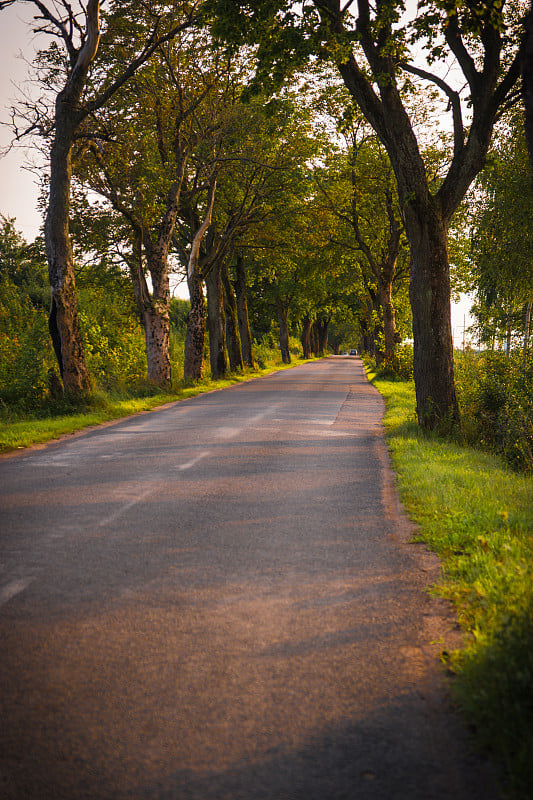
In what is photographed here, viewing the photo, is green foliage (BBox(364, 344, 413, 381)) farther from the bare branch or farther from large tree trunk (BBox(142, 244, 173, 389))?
the bare branch

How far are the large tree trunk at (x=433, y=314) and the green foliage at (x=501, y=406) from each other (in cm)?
71

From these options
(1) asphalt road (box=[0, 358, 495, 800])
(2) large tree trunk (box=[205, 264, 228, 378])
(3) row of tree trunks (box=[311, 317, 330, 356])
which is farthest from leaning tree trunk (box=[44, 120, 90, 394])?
(3) row of tree trunks (box=[311, 317, 330, 356])

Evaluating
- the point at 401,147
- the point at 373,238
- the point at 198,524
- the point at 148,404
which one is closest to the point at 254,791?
the point at 198,524

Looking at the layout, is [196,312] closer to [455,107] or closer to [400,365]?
[400,365]

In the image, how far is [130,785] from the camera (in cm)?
252

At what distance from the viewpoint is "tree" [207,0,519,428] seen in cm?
1111

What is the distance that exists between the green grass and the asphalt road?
0.49 ft

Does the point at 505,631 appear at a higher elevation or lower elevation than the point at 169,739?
higher

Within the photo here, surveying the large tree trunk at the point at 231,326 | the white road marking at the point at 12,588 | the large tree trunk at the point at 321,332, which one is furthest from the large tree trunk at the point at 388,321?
the large tree trunk at the point at 321,332

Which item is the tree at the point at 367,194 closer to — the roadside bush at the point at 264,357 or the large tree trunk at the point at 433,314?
the roadside bush at the point at 264,357

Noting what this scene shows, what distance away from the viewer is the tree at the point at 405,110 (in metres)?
11.1

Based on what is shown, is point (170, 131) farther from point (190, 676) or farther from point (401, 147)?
point (190, 676)

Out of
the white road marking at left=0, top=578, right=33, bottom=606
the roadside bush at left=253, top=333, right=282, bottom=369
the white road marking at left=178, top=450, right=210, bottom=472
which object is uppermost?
the roadside bush at left=253, top=333, right=282, bottom=369

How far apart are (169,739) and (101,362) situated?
17932 millimetres
